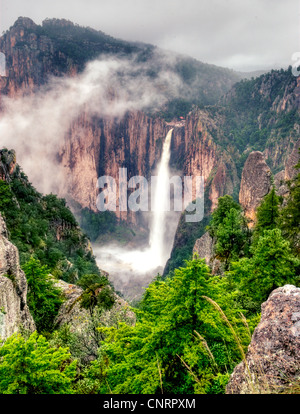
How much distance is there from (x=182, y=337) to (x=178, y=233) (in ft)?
316

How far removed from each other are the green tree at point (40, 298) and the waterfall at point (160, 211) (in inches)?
4145

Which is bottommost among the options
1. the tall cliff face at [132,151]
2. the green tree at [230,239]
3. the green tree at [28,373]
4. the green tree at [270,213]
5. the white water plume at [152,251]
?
the white water plume at [152,251]

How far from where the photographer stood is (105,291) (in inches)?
845

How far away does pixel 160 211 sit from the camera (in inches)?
5384

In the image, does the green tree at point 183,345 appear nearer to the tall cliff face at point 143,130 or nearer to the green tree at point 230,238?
the green tree at point 230,238

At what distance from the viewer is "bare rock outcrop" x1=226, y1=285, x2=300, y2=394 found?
172 inches

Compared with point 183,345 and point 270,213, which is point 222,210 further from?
point 183,345

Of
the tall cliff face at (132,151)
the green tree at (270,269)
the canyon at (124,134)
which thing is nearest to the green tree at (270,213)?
the green tree at (270,269)

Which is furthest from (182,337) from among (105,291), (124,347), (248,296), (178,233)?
(178,233)

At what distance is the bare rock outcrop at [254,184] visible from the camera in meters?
42.7

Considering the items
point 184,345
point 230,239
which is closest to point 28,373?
point 184,345

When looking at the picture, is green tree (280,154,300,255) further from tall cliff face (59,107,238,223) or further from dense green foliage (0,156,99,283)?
tall cliff face (59,107,238,223)

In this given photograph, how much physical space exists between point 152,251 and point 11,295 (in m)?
119
